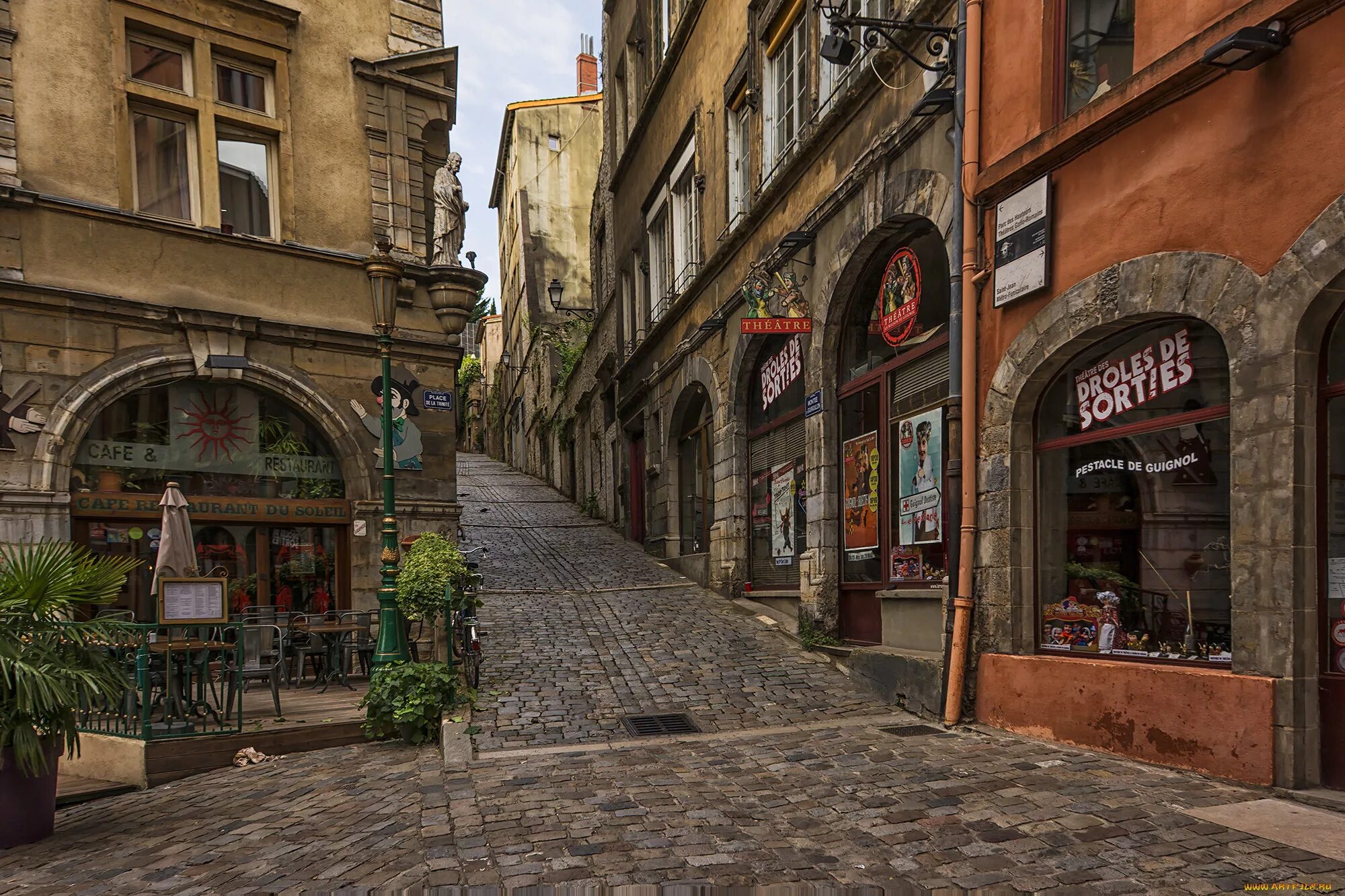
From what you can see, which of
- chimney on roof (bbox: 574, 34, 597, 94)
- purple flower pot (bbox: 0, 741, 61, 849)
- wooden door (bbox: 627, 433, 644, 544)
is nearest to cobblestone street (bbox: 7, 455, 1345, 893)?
purple flower pot (bbox: 0, 741, 61, 849)

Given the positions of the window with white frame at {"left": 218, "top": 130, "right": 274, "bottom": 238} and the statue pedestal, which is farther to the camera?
the statue pedestal

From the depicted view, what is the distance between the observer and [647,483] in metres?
19.1

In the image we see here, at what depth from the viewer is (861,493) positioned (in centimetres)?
970

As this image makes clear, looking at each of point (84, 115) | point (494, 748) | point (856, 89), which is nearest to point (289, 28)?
point (84, 115)

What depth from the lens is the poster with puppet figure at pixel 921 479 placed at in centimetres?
824

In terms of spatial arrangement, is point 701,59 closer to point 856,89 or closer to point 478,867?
point 856,89

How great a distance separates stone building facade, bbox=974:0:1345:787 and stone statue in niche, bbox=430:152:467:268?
7806 millimetres

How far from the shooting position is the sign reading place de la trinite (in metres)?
10.4

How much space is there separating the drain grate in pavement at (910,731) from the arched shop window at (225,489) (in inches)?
305

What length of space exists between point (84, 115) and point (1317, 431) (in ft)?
40.4

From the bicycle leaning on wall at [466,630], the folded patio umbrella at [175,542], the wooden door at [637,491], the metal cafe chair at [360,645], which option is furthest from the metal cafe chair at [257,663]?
the wooden door at [637,491]

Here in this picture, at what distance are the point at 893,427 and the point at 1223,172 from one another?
171 inches

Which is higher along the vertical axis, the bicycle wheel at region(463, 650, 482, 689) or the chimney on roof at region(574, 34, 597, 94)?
the chimney on roof at region(574, 34, 597, 94)

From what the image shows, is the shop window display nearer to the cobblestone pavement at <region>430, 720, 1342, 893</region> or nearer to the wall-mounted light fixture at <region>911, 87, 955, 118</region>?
the cobblestone pavement at <region>430, 720, 1342, 893</region>
